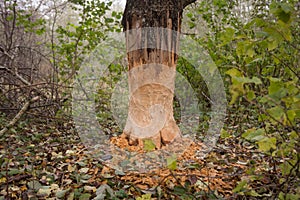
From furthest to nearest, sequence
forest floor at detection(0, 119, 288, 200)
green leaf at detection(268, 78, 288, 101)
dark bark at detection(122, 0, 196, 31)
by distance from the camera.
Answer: dark bark at detection(122, 0, 196, 31), forest floor at detection(0, 119, 288, 200), green leaf at detection(268, 78, 288, 101)

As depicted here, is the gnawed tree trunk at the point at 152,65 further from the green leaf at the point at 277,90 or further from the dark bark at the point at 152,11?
the green leaf at the point at 277,90

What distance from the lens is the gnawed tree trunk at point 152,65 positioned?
245 centimetres

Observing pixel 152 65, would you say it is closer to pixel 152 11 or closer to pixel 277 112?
pixel 152 11

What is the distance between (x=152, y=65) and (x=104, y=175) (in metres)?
1.01

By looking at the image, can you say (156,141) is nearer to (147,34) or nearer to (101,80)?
(147,34)

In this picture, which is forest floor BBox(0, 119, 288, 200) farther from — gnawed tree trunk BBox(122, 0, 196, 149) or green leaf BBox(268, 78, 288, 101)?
green leaf BBox(268, 78, 288, 101)

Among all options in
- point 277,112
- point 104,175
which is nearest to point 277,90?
point 277,112

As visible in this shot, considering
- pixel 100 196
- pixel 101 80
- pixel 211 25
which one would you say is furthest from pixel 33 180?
pixel 211 25

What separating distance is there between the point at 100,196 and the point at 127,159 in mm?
559

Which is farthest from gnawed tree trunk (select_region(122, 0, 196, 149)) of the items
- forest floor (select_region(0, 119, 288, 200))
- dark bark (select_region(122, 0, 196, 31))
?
forest floor (select_region(0, 119, 288, 200))

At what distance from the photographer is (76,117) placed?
11.5 ft

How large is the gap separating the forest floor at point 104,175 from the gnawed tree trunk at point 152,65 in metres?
0.39

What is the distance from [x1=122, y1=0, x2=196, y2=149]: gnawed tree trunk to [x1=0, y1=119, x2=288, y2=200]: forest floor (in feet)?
1.28

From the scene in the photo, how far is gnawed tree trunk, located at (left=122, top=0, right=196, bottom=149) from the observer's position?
2447mm
